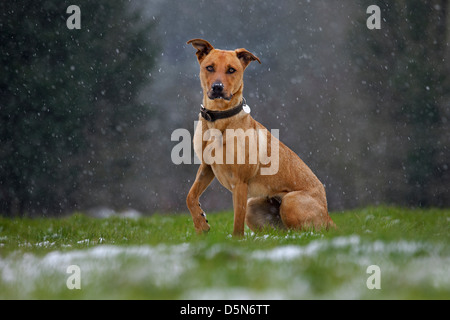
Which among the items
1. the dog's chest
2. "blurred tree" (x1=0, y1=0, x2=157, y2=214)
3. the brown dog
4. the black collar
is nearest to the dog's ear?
the brown dog

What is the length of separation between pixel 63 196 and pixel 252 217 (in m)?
4.35

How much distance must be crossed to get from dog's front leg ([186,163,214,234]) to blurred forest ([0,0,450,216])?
3.92m

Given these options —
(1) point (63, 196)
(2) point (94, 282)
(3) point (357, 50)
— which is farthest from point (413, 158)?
(2) point (94, 282)

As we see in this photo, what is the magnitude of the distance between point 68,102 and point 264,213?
179 inches

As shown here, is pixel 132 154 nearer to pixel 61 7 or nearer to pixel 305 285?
pixel 61 7

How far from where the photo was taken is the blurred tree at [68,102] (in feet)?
24.9

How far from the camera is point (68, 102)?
781 cm

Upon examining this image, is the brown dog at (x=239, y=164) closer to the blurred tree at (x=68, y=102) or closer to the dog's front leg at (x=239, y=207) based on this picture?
the dog's front leg at (x=239, y=207)

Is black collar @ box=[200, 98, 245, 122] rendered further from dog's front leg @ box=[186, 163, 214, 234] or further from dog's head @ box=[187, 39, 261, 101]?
dog's front leg @ box=[186, 163, 214, 234]

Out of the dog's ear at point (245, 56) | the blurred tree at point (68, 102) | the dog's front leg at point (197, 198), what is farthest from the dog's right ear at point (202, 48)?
the blurred tree at point (68, 102)

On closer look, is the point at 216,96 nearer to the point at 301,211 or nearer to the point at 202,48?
the point at 202,48

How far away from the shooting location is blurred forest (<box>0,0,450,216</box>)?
7750 millimetres

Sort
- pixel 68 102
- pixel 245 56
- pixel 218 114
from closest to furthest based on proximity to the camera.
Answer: pixel 218 114 → pixel 245 56 → pixel 68 102

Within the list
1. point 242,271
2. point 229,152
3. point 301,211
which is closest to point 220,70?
point 229,152
